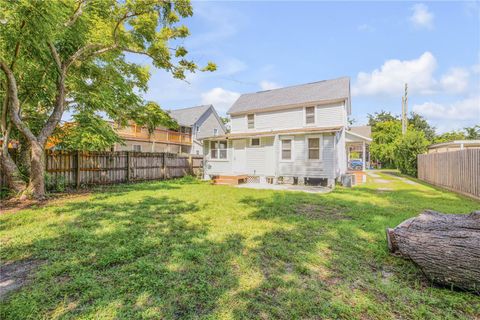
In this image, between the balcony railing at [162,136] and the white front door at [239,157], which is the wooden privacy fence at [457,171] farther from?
the balcony railing at [162,136]

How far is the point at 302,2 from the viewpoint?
32.6 feet

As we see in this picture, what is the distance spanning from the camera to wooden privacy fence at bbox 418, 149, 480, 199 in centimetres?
856

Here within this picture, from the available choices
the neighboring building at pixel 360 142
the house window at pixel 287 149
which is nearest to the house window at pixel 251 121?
the house window at pixel 287 149

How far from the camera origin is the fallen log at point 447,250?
263 cm

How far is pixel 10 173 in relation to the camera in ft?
25.2

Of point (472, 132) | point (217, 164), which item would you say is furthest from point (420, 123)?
point (217, 164)

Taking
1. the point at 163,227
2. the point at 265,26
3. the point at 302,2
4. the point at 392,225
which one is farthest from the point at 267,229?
the point at 265,26

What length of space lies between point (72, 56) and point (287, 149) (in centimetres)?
1071

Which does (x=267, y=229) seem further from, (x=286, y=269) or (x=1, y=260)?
(x=1, y=260)

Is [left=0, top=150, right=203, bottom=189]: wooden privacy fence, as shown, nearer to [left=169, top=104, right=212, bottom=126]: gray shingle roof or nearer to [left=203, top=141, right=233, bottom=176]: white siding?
[left=203, top=141, right=233, bottom=176]: white siding

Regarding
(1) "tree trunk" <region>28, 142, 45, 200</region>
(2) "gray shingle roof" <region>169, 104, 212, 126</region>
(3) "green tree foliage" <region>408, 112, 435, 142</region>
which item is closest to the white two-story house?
(1) "tree trunk" <region>28, 142, 45, 200</region>

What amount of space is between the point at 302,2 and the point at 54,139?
39.4ft

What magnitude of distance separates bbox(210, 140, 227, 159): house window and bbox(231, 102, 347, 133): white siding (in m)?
2.81

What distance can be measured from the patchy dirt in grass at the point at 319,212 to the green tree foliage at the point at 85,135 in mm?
7879
